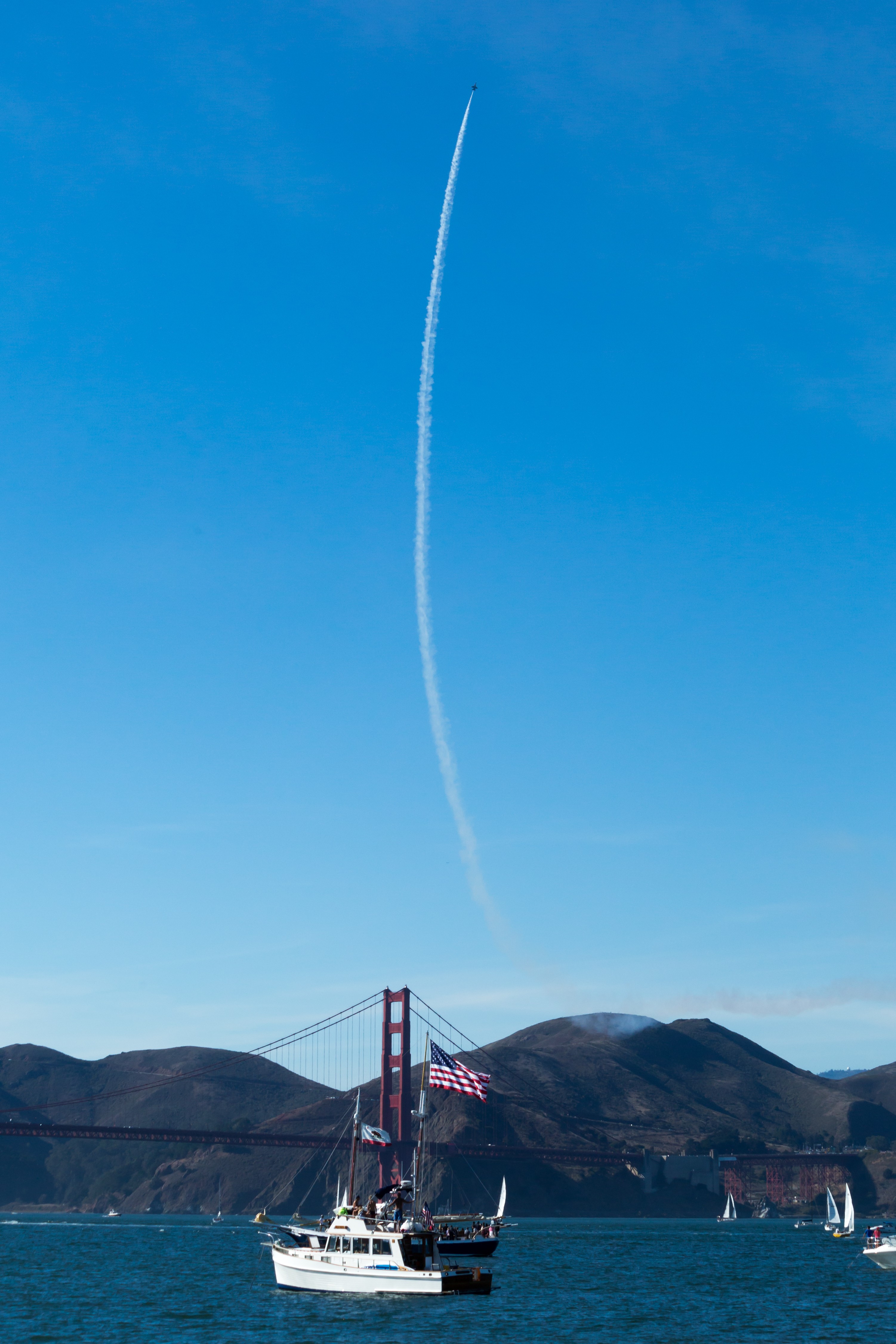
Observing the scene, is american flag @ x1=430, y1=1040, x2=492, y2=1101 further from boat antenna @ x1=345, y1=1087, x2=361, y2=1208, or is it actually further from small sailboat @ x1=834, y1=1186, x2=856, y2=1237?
small sailboat @ x1=834, y1=1186, x2=856, y2=1237

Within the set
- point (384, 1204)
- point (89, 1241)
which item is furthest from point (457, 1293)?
point (89, 1241)

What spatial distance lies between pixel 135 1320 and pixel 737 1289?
38.5 metres

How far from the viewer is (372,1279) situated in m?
63.0

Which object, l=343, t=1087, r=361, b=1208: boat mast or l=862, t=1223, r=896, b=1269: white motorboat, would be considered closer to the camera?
l=343, t=1087, r=361, b=1208: boat mast

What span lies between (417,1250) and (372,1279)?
7.93ft

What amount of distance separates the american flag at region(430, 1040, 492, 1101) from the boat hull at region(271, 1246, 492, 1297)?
1222cm

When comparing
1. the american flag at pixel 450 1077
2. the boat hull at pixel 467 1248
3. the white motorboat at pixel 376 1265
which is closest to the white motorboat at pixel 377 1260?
the white motorboat at pixel 376 1265

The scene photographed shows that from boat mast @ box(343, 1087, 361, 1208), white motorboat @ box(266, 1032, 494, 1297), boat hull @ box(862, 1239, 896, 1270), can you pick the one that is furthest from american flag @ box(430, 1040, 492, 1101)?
boat hull @ box(862, 1239, 896, 1270)

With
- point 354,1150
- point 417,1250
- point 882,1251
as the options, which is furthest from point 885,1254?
point 417,1250

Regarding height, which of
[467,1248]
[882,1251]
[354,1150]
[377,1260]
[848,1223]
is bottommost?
[882,1251]

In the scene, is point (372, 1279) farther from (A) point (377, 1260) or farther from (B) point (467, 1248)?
(B) point (467, 1248)

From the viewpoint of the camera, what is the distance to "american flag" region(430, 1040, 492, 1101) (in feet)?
253

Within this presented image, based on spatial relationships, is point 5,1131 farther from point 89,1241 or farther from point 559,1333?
point 559,1333

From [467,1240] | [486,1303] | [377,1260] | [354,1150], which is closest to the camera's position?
[377,1260]
